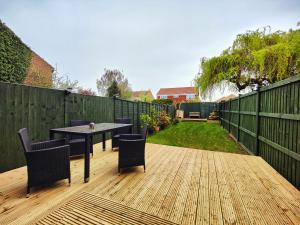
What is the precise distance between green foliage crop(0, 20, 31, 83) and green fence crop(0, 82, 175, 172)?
2282mm

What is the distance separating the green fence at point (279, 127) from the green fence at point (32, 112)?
4.56m

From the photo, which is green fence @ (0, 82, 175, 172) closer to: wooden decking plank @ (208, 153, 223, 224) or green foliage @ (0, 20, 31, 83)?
green foliage @ (0, 20, 31, 83)

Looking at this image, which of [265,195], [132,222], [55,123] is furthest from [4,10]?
[265,195]

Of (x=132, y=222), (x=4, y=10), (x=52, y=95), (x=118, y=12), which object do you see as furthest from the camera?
(x=118, y=12)

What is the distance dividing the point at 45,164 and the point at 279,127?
376 centimetres

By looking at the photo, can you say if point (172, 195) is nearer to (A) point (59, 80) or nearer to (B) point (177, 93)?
(A) point (59, 80)

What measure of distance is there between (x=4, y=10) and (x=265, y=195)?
8.57 metres

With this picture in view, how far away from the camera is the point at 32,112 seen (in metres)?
3.14

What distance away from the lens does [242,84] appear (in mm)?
9219

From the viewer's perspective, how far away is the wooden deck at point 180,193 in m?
1.61

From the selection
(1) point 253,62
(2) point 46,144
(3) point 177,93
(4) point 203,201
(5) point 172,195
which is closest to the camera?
(4) point 203,201

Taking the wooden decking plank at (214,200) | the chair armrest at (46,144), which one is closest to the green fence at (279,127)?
the wooden decking plank at (214,200)

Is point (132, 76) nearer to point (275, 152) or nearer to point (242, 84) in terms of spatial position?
point (242, 84)

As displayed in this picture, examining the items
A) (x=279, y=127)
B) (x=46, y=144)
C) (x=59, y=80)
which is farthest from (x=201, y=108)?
(x=46, y=144)
